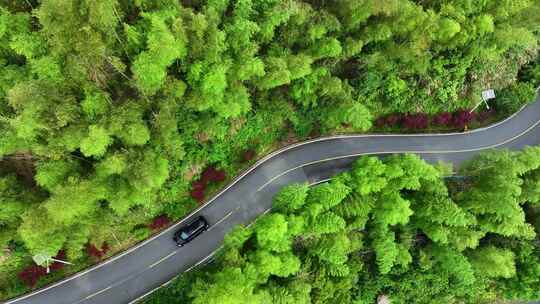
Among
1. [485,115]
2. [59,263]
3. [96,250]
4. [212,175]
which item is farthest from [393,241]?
[59,263]

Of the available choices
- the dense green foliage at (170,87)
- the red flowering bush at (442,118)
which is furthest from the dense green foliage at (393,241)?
the red flowering bush at (442,118)

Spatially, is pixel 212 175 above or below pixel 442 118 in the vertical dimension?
above

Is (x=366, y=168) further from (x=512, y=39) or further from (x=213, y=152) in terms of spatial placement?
(x=512, y=39)

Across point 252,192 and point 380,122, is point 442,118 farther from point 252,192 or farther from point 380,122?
point 252,192

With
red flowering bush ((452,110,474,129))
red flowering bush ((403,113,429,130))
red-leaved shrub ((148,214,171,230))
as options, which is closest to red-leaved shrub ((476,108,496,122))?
red flowering bush ((452,110,474,129))

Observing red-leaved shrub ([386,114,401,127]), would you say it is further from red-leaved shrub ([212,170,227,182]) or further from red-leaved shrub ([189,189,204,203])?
red-leaved shrub ([189,189,204,203])

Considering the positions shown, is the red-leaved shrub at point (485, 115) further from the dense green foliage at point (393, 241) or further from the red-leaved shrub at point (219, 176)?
the red-leaved shrub at point (219, 176)
